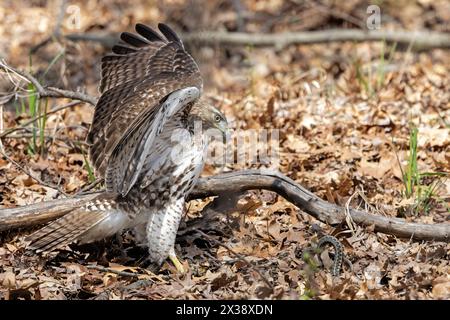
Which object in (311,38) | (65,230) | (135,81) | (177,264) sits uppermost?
(135,81)

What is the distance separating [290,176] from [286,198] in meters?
1.18

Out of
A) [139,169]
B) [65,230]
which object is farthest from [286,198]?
[65,230]

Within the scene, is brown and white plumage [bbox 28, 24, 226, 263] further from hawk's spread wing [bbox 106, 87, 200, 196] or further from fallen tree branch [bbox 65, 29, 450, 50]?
fallen tree branch [bbox 65, 29, 450, 50]

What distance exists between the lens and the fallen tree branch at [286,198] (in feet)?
18.4

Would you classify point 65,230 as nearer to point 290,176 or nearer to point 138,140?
point 138,140

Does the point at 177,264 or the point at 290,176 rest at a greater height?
the point at 290,176

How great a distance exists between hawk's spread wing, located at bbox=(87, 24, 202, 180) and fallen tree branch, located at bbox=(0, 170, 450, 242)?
1.72ft

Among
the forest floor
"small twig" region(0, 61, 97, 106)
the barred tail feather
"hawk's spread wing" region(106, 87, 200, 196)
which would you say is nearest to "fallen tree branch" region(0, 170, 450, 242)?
the forest floor

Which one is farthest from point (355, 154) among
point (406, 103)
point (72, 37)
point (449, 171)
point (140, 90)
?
point (72, 37)

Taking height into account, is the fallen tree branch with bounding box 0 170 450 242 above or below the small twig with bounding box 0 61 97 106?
below

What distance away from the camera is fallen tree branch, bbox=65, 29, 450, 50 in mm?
11180

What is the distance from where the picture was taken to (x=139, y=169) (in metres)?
5.44

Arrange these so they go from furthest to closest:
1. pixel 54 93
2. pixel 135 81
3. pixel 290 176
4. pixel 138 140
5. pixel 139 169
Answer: pixel 290 176
pixel 54 93
pixel 135 81
pixel 139 169
pixel 138 140
